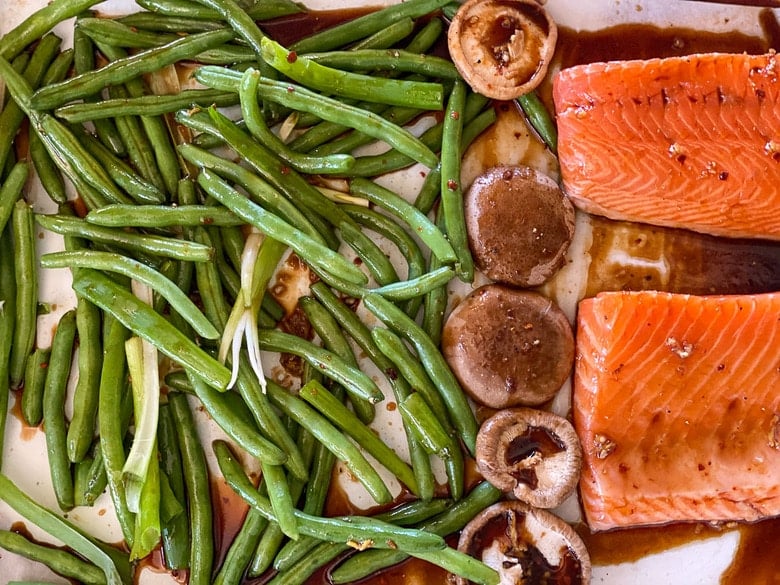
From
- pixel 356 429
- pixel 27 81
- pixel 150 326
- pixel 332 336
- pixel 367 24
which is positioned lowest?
pixel 356 429

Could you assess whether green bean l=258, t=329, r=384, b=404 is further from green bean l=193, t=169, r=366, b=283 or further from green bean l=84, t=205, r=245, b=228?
green bean l=84, t=205, r=245, b=228

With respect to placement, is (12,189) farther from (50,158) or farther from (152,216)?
(152,216)

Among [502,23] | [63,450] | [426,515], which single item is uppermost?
[502,23]

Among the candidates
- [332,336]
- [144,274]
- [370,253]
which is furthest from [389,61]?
[144,274]

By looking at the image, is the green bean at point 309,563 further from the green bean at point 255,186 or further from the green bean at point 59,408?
the green bean at point 255,186

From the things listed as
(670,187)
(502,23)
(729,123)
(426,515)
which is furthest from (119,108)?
(729,123)

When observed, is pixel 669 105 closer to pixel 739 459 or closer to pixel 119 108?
pixel 739 459

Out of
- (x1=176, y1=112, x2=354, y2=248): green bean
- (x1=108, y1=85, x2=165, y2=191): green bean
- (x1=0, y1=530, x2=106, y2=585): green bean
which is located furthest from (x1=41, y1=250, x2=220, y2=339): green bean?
(x1=0, y1=530, x2=106, y2=585): green bean
